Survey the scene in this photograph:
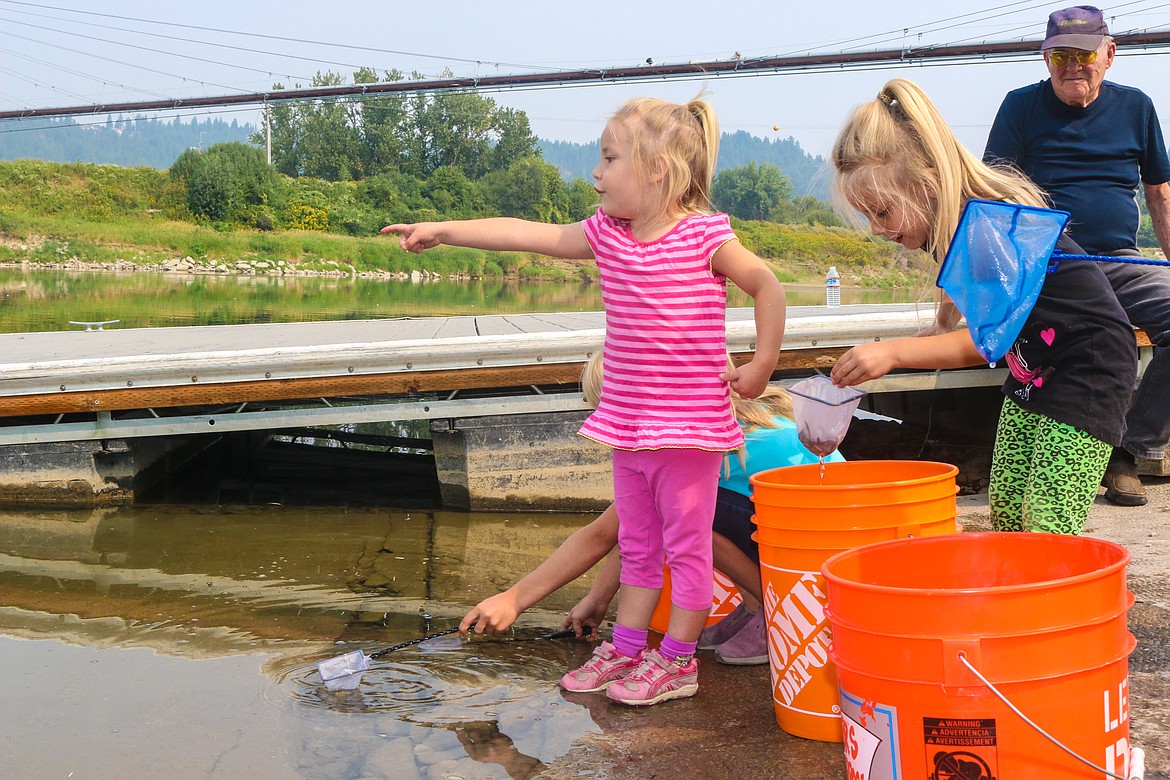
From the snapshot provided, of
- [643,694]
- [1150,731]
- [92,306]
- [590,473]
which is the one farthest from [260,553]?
[92,306]

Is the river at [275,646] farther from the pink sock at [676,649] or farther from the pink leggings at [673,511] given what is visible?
the pink leggings at [673,511]

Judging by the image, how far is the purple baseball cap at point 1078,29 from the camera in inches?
146

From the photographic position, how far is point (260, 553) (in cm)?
493

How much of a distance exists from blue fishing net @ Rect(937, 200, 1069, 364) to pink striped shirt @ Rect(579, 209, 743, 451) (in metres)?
0.72

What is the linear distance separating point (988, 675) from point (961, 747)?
0.46 ft

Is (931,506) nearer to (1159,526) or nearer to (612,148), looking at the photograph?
(612,148)

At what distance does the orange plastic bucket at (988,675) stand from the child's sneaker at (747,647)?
1.27 metres

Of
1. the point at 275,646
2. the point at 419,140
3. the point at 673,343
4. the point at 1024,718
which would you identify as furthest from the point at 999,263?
the point at 419,140

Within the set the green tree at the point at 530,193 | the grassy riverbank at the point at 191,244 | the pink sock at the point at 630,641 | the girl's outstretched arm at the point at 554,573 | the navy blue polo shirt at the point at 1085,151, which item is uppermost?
the green tree at the point at 530,193

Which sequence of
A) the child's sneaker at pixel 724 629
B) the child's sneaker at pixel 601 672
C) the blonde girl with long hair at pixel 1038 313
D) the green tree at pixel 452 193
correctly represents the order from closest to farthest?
the blonde girl with long hair at pixel 1038 313, the child's sneaker at pixel 601 672, the child's sneaker at pixel 724 629, the green tree at pixel 452 193

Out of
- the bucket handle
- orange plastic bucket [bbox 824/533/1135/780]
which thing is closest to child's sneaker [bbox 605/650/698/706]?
orange plastic bucket [bbox 824/533/1135/780]

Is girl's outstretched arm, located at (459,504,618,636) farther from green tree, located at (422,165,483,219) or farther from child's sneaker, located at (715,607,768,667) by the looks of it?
green tree, located at (422,165,483,219)

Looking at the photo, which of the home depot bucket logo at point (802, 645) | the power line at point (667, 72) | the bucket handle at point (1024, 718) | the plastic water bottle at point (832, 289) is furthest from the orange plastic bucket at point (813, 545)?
the power line at point (667, 72)

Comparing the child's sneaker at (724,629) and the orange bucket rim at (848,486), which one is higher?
the orange bucket rim at (848,486)
